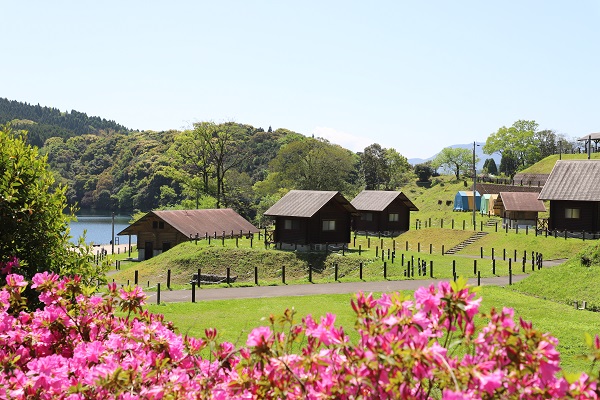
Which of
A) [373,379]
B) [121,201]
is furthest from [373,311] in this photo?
[121,201]

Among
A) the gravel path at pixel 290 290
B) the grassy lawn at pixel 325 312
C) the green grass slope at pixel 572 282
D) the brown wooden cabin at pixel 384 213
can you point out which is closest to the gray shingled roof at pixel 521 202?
the brown wooden cabin at pixel 384 213

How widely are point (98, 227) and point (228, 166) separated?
107 feet

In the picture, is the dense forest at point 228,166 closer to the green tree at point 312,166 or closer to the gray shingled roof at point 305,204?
the green tree at point 312,166

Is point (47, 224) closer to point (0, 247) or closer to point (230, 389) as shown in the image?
point (0, 247)

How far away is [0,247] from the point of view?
10492 millimetres

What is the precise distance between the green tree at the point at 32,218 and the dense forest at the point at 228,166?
3858cm

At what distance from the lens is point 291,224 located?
49.9 meters

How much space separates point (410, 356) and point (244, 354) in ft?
4.74

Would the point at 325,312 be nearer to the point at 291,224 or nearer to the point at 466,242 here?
the point at 291,224

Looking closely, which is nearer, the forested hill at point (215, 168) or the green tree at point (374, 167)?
the forested hill at point (215, 168)

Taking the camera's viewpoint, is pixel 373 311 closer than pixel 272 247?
Yes

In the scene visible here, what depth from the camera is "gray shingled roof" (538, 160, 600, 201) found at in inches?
1982

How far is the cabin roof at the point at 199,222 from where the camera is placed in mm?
58325

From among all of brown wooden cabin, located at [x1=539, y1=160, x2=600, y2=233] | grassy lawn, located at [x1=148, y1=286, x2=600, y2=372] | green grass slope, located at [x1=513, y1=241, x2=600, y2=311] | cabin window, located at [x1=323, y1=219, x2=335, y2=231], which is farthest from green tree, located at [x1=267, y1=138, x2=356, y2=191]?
grassy lawn, located at [x1=148, y1=286, x2=600, y2=372]
